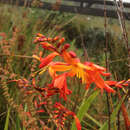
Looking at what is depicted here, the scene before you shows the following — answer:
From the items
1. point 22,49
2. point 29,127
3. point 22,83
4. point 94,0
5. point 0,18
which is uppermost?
point 94,0

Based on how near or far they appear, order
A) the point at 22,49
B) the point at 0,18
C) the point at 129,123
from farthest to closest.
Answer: the point at 0,18
the point at 22,49
the point at 129,123

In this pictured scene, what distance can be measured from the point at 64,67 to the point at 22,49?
4.16 feet

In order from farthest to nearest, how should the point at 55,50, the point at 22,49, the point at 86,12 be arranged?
the point at 86,12 < the point at 22,49 < the point at 55,50

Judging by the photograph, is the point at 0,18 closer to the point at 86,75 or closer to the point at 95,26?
the point at 86,75

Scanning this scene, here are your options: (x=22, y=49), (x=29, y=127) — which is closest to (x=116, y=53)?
(x=22, y=49)

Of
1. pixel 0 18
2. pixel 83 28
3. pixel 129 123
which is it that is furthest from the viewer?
pixel 83 28

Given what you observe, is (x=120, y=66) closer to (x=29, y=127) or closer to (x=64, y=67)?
(x=29, y=127)

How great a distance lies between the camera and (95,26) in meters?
5.61

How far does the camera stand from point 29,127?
0.55 meters

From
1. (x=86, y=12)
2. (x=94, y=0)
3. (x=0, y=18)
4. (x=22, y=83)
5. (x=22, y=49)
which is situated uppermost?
(x=94, y=0)

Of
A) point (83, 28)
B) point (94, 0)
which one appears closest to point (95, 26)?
point (83, 28)

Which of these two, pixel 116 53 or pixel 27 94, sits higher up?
pixel 116 53

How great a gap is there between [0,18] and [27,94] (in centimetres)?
153

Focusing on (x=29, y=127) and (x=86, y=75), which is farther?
(x=29, y=127)
